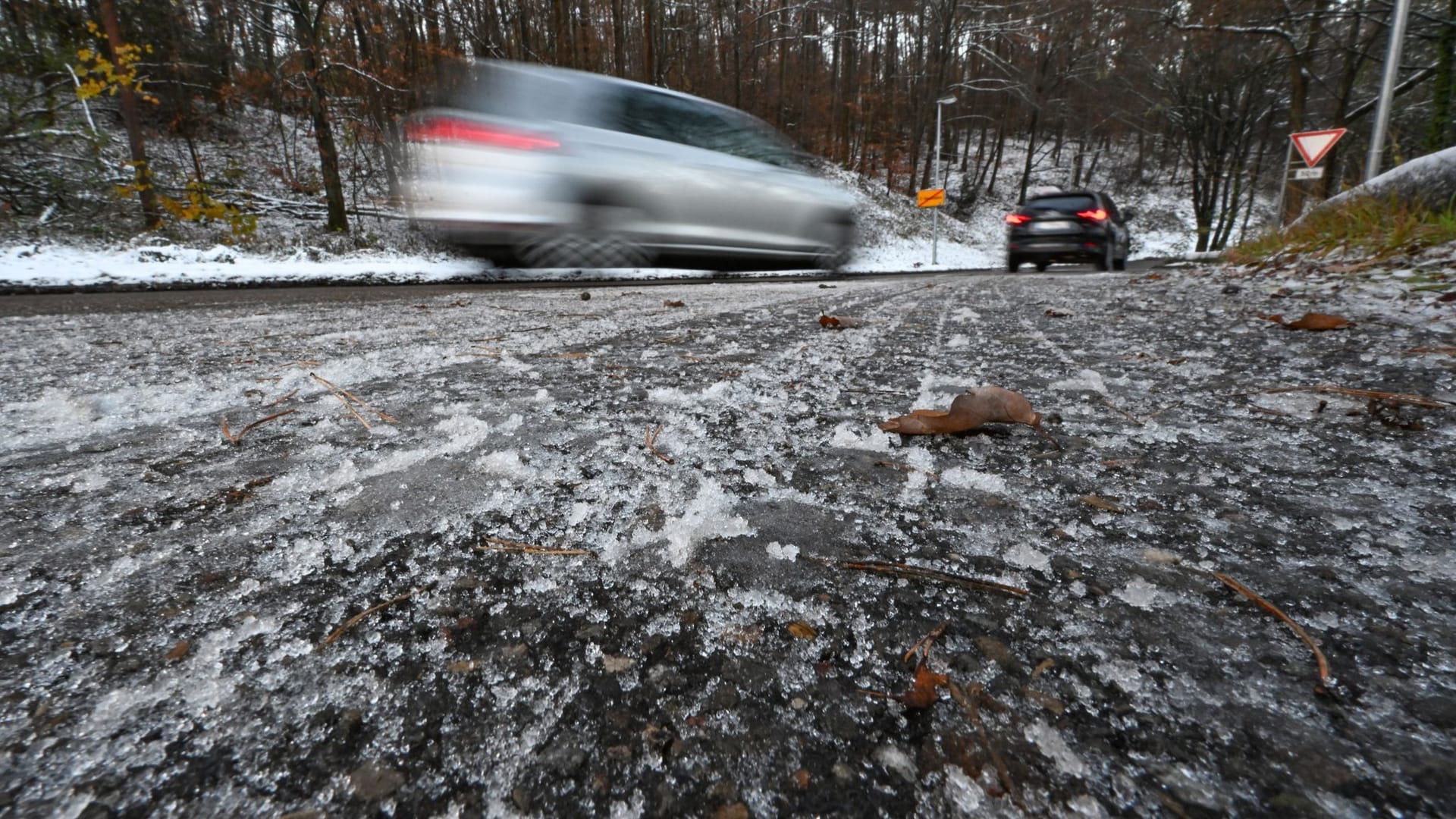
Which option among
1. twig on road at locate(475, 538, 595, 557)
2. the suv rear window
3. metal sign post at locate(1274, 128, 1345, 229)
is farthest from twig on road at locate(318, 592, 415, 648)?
metal sign post at locate(1274, 128, 1345, 229)

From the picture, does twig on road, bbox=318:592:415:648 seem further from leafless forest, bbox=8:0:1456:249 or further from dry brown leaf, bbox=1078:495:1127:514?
leafless forest, bbox=8:0:1456:249

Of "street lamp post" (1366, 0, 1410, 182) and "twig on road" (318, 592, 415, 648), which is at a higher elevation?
"street lamp post" (1366, 0, 1410, 182)

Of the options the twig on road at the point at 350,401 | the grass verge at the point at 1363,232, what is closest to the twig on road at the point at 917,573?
the twig on road at the point at 350,401

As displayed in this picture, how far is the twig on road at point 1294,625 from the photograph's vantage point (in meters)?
0.57

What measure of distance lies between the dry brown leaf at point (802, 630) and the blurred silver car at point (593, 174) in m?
4.69

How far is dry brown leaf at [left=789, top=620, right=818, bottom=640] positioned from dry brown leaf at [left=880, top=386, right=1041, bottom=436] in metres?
0.68

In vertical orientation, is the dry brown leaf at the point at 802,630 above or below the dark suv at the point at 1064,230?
below

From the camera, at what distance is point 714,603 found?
70 centimetres

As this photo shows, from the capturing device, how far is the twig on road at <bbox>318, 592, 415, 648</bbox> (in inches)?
24.6

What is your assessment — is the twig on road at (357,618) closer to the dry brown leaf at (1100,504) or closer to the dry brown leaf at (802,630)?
the dry brown leaf at (802,630)

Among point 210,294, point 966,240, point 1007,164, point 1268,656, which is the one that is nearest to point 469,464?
point 1268,656

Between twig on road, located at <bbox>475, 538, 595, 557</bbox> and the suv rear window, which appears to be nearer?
twig on road, located at <bbox>475, 538, 595, 557</bbox>

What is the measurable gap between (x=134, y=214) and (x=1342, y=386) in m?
13.0

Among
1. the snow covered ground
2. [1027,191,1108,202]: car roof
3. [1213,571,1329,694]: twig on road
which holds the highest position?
[1027,191,1108,202]: car roof
